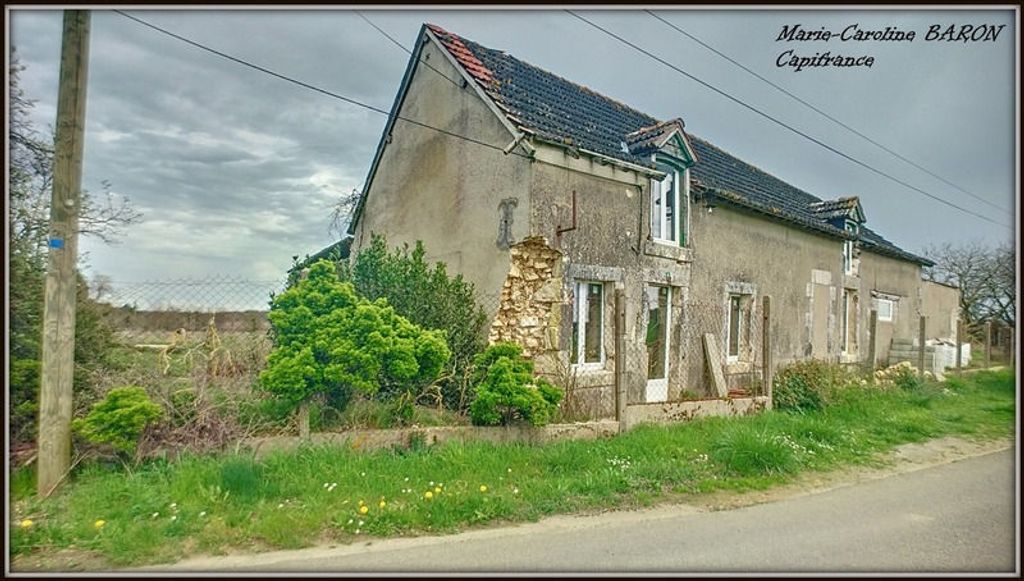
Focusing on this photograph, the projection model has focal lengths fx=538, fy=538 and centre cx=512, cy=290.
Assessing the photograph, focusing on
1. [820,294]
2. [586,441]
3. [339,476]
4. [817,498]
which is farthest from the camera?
[820,294]

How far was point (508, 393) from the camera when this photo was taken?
6.79m

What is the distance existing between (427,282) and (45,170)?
18.1 ft

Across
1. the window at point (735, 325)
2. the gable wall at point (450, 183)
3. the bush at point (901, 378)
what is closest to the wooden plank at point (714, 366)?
the window at point (735, 325)

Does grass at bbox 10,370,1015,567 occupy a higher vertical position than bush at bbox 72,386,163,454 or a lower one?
lower

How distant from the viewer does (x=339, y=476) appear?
526 centimetres

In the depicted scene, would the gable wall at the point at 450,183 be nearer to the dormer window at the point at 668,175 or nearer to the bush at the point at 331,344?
the bush at the point at 331,344

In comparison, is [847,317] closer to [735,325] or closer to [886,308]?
[886,308]

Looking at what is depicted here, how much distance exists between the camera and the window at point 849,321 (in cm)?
1662

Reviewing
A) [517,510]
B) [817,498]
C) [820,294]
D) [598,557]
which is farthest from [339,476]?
[820,294]

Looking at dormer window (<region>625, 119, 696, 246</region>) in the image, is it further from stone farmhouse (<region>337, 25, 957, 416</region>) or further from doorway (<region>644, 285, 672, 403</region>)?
doorway (<region>644, 285, 672, 403</region>)

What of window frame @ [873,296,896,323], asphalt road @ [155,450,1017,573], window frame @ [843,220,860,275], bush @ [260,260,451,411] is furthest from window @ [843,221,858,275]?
bush @ [260,260,451,411]

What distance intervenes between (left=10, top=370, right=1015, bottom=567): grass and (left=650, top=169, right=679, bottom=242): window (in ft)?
14.7

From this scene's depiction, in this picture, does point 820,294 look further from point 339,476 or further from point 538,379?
point 339,476

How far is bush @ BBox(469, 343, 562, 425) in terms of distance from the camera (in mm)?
6777
